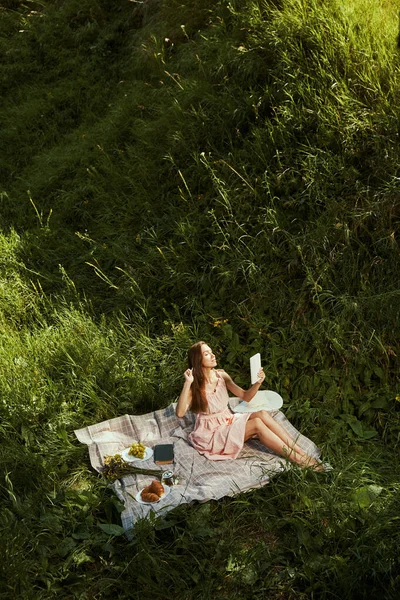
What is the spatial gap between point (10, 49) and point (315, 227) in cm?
764

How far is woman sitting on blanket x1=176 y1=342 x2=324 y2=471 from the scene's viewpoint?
4.78 meters

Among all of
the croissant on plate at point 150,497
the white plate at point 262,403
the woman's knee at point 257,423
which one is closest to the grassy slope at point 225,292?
the croissant on plate at point 150,497

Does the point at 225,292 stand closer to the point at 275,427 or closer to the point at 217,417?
the point at 217,417

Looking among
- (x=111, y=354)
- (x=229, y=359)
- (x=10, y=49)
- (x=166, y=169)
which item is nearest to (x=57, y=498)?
(x=111, y=354)

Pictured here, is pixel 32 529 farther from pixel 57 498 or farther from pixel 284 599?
pixel 284 599

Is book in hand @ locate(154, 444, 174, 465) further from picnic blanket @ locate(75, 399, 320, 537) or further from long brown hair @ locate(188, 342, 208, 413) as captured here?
long brown hair @ locate(188, 342, 208, 413)

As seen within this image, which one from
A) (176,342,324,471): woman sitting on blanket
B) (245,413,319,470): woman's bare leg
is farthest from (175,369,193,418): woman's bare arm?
(245,413,319,470): woman's bare leg

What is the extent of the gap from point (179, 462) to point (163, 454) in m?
0.16

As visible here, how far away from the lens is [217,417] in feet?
16.2

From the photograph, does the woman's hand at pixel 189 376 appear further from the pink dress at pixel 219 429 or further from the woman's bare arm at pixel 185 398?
the pink dress at pixel 219 429

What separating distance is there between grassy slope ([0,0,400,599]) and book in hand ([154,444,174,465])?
19.4 inches

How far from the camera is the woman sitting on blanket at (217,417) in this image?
4.78 metres

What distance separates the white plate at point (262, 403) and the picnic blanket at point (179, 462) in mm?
235

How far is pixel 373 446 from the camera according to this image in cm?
481
